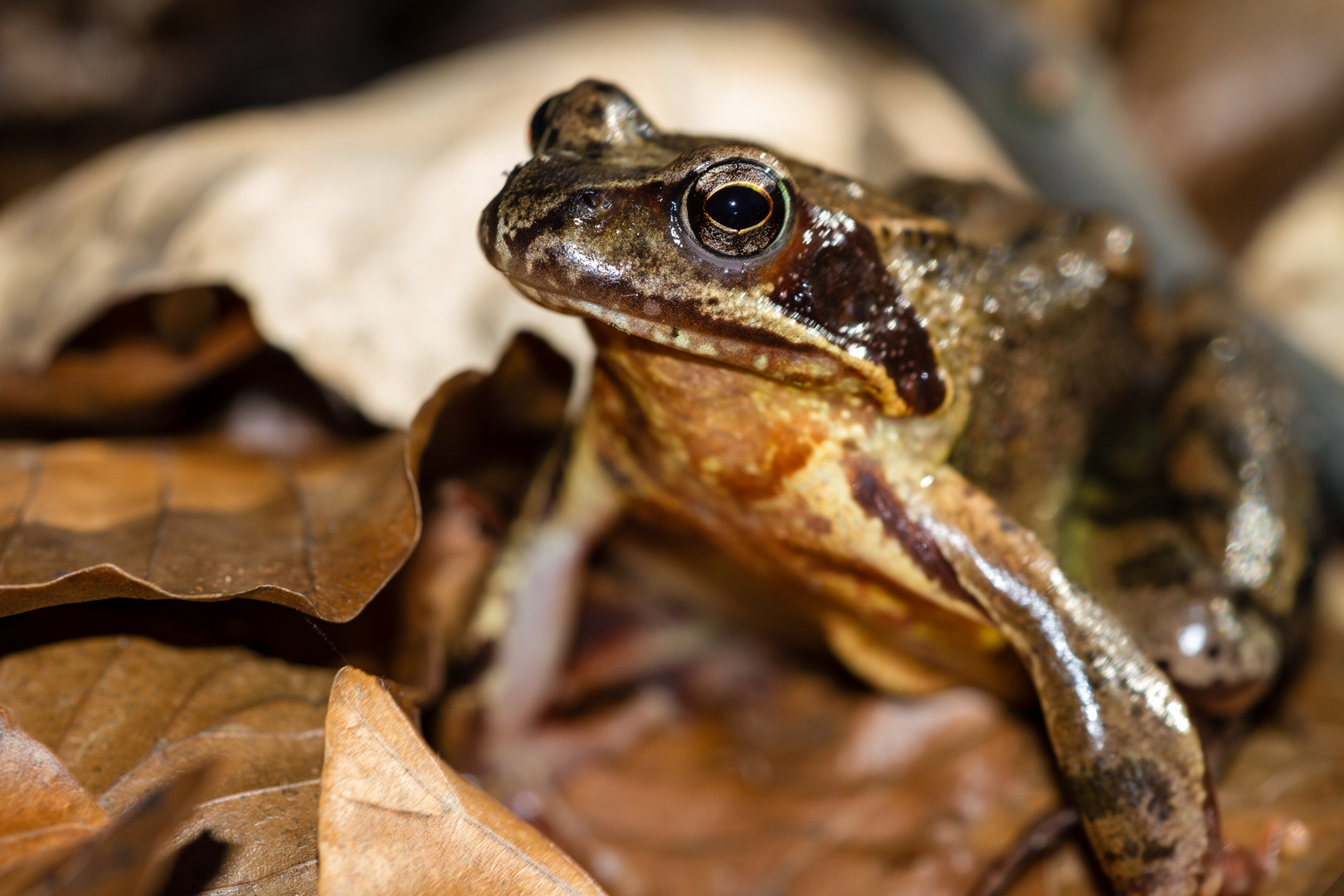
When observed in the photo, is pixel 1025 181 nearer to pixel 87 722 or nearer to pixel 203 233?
pixel 203 233

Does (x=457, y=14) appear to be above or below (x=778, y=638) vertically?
above

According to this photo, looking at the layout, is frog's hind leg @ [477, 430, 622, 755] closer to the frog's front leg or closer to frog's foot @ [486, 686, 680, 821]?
frog's foot @ [486, 686, 680, 821]

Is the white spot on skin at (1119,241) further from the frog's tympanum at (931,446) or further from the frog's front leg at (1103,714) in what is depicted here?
the frog's front leg at (1103,714)

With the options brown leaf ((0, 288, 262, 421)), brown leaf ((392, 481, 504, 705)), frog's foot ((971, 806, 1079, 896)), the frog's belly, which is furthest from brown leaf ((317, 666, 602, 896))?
brown leaf ((0, 288, 262, 421))

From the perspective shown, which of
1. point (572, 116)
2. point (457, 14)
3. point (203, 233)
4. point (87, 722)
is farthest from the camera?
point (457, 14)

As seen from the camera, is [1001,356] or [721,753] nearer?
[1001,356]

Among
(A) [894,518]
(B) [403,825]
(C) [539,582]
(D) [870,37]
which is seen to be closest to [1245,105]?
(D) [870,37]

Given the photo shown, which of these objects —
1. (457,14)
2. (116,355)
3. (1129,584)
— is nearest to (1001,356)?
(1129,584)
